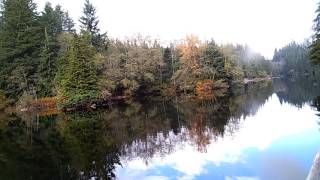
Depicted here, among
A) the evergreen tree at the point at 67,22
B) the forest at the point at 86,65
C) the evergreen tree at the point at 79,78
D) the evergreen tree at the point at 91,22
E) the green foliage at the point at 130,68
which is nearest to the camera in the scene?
the evergreen tree at the point at 79,78

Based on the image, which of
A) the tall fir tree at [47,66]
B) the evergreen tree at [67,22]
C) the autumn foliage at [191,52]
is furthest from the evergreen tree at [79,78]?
the evergreen tree at [67,22]

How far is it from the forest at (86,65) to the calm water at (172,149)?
63.8 feet

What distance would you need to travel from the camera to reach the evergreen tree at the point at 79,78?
1817 inches

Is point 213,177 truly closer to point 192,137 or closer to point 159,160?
point 159,160

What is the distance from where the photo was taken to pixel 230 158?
51.4 ft

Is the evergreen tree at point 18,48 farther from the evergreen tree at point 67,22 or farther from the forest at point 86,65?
the evergreen tree at point 67,22

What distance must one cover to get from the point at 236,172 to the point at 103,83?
3841cm

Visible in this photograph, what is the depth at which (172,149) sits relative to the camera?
18422mm

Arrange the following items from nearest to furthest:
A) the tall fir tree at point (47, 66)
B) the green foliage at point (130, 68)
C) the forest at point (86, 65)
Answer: the forest at point (86, 65) < the tall fir tree at point (47, 66) < the green foliage at point (130, 68)

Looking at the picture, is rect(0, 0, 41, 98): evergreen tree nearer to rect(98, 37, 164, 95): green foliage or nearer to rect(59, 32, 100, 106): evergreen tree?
rect(59, 32, 100, 106): evergreen tree

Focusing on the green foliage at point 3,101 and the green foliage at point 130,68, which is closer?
the green foliage at point 3,101

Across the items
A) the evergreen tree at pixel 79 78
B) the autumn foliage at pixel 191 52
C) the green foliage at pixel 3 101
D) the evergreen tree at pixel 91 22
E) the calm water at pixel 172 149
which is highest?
the evergreen tree at pixel 91 22

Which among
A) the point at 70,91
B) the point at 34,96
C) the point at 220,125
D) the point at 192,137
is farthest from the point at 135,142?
the point at 34,96

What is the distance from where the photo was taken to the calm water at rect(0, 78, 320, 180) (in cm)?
1423
